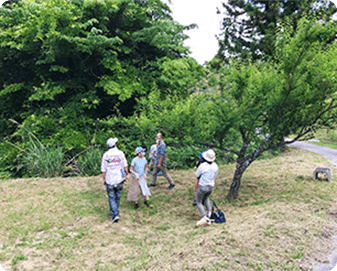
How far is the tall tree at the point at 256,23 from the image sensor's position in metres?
14.1

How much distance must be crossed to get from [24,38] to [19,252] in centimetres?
868

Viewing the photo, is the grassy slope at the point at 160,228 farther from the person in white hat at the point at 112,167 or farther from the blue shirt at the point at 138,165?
the blue shirt at the point at 138,165

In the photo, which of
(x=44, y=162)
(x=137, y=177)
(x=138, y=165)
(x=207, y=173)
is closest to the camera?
(x=207, y=173)

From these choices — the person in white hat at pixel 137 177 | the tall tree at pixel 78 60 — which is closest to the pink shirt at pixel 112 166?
the person in white hat at pixel 137 177

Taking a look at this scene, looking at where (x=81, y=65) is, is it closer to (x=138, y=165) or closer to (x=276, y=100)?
(x=138, y=165)

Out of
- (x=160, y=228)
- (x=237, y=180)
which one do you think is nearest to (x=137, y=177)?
(x=160, y=228)

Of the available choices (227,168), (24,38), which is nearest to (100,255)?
(227,168)

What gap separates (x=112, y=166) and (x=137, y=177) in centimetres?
88

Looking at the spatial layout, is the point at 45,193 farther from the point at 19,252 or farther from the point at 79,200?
the point at 19,252

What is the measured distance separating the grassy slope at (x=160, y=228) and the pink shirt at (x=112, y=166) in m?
1.15

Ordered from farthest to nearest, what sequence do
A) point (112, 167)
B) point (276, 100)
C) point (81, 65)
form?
point (81, 65)
point (276, 100)
point (112, 167)

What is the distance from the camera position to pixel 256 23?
1555 centimetres

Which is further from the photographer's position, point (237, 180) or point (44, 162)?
point (44, 162)

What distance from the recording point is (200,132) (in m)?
6.92
